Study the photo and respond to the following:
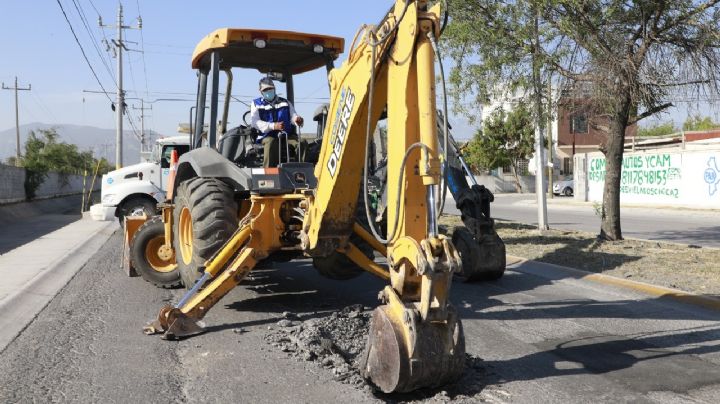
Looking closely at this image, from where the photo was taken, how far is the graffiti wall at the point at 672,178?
999 inches

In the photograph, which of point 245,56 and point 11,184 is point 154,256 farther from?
point 11,184

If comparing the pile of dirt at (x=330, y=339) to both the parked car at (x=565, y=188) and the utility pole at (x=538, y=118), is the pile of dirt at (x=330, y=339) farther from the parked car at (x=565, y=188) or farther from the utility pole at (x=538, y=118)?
the parked car at (x=565, y=188)

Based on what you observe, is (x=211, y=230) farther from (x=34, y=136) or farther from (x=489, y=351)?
(x=34, y=136)

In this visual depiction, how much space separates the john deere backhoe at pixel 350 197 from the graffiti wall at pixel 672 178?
22.0 metres

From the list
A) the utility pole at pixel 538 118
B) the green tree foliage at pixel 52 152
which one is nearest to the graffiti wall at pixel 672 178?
the utility pole at pixel 538 118

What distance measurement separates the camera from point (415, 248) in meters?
4.18

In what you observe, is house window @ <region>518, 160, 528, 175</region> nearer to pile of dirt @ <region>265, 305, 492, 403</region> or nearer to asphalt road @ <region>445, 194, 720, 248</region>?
asphalt road @ <region>445, 194, 720, 248</region>

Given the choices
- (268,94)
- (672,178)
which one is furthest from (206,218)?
(672,178)

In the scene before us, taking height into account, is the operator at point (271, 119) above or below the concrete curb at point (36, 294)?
above

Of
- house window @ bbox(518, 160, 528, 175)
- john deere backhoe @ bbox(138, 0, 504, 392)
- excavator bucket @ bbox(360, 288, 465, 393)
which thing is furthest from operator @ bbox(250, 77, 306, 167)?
house window @ bbox(518, 160, 528, 175)

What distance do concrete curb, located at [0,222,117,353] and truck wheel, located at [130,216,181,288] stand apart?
112cm

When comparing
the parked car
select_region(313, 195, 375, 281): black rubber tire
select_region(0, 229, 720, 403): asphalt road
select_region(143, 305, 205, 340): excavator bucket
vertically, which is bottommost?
select_region(0, 229, 720, 403): asphalt road

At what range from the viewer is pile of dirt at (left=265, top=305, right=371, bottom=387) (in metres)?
5.09

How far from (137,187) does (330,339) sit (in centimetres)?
1298
